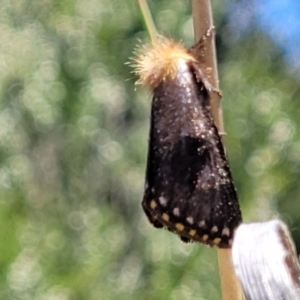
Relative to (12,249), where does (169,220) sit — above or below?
below

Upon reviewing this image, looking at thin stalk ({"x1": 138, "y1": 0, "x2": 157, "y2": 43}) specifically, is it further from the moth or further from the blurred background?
the blurred background

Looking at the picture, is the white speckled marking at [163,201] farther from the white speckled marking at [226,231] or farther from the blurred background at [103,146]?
the blurred background at [103,146]

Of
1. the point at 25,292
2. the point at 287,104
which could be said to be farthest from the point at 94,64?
the point at 25,292

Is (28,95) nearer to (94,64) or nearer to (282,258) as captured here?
(94,64)

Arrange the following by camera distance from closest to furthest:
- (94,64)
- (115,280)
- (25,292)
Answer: (25,292)
(115,280)
(94,64)

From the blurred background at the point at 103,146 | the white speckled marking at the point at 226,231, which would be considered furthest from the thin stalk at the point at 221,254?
the blurred background at the point at 103,146

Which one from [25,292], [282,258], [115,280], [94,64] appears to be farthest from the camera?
[94,64]

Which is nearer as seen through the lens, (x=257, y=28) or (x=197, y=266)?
(x=197, y=266)

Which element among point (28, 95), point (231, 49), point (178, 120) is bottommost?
point (178, 120)
